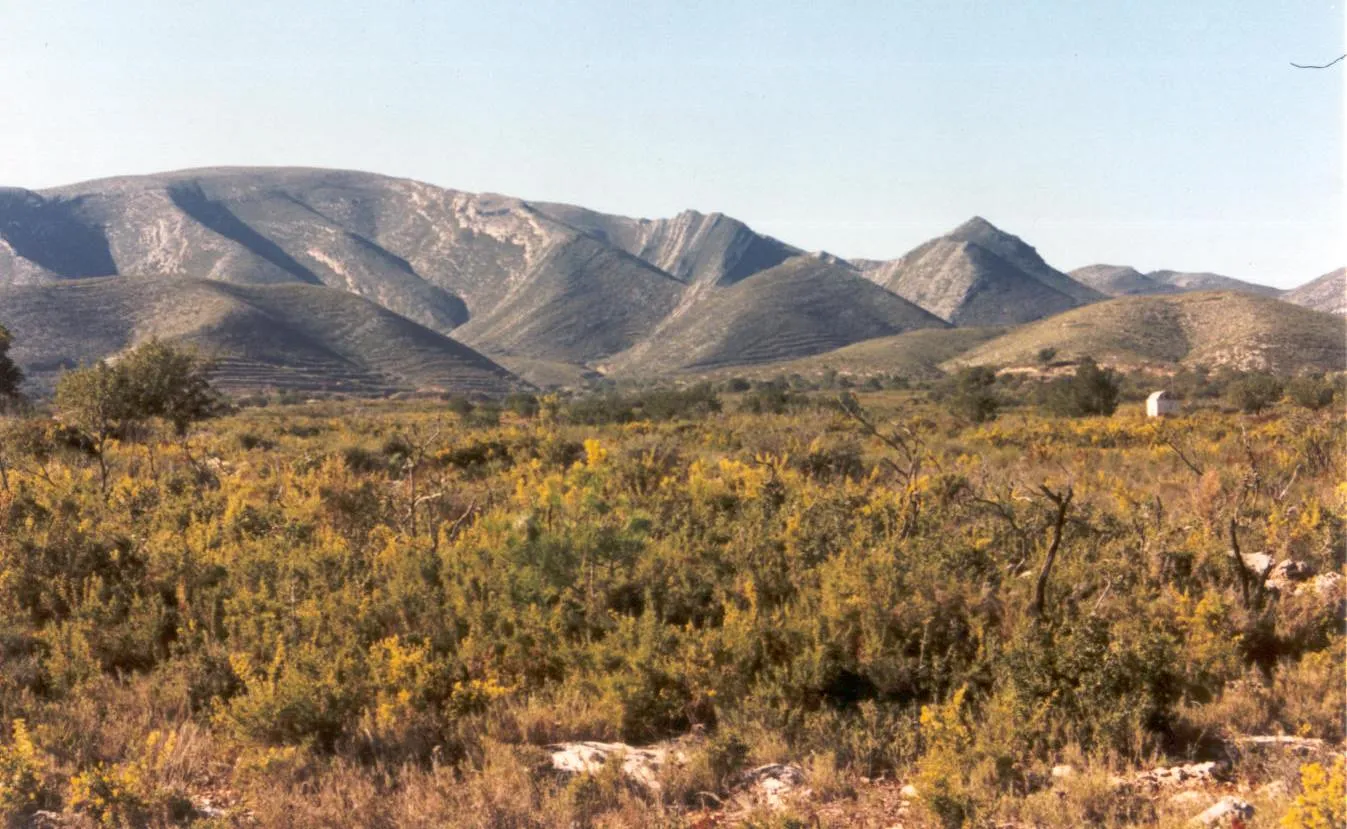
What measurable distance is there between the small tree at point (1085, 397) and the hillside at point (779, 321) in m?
103

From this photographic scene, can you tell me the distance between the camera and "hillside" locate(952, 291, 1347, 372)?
66812 millimetres

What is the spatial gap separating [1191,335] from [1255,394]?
2246 inches

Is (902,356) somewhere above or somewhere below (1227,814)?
above

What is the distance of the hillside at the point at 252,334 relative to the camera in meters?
84.2

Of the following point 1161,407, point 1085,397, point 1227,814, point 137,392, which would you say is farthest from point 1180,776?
point 1085,397

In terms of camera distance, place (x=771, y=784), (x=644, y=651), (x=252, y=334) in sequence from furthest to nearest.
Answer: (x=252, y=334) → (x=644, y=651) → (x=771, y=784)

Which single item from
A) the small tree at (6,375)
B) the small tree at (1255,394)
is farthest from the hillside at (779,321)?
the small tree at (6,375)

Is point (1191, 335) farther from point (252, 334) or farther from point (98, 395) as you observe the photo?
point (252, 334)

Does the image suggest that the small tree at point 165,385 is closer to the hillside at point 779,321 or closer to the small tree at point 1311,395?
the small tree at point 1311,395

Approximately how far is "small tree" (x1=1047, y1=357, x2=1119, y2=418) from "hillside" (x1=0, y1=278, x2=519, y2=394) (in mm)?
66877

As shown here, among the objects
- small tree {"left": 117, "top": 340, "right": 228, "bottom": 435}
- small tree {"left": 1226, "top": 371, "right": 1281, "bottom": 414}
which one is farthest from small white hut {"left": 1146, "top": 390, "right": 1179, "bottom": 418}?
small tree {"left": 117, "top": 340, "right": 228, "bottom": 435}

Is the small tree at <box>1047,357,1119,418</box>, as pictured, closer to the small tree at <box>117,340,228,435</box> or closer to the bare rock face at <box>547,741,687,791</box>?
the small tree at <box>117,340,228,435</box>

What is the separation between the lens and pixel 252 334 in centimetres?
9238

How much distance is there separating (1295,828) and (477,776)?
3.85 meters
